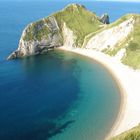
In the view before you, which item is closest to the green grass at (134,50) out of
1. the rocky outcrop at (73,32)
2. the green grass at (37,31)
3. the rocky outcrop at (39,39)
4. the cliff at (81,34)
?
the cliff at (81,34)

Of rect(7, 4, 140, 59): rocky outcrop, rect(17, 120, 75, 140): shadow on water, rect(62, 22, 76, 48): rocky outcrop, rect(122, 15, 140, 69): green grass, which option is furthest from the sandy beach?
rect(17, 120, 75, 140): shadow on water

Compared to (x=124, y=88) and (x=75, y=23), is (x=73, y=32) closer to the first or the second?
(x=75, y=23)

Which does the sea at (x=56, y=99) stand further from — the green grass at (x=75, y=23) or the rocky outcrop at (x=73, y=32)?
the green grass at (x=75, y=23)

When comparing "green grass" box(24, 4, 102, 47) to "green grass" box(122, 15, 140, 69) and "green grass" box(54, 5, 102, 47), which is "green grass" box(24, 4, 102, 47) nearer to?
"green grass" box(54, 5, 102, 47)

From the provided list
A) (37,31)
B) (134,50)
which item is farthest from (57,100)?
(37,31)

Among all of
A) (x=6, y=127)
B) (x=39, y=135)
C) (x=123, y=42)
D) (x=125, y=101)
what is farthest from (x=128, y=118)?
(x=123, y=42)

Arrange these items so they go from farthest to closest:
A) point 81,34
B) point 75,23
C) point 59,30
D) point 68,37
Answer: point 75,23 < point 59,30 < point 68,37 < point 81,34

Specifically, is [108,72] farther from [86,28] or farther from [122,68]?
[86,28]
